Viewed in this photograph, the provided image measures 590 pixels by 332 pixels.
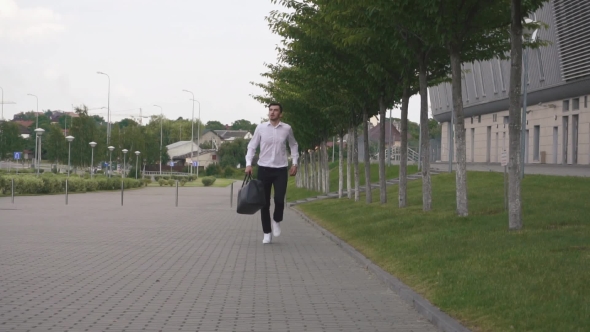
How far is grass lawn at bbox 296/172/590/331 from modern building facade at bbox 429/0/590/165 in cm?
1403

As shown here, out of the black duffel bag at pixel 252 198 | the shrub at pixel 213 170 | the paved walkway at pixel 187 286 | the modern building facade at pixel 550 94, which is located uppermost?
the modern building facade at pixel 550 94

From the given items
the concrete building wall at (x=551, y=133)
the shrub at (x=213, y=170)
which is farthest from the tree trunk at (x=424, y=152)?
the shrub at (x=213, y=170)

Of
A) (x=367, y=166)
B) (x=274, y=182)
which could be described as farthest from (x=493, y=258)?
(x=367, y=166)

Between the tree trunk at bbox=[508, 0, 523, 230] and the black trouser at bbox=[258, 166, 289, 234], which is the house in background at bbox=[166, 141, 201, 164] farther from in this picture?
the tree trunk at bbox=[508, 0, 523, 230]

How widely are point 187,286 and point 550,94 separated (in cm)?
3788

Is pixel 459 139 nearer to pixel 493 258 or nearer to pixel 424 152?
pixel 424 152

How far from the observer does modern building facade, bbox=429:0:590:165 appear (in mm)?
39094

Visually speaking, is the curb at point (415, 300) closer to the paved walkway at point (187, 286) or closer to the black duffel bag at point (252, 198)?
the paved walkway at point (187, 286)

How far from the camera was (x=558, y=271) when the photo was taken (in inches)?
367

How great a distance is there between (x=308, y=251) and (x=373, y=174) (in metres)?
46.3

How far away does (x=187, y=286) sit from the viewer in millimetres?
10336

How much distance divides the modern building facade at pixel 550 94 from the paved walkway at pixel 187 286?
707 inches

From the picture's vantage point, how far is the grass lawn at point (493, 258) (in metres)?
7.60

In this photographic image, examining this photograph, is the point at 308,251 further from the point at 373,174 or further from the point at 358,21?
the point at 373,174
